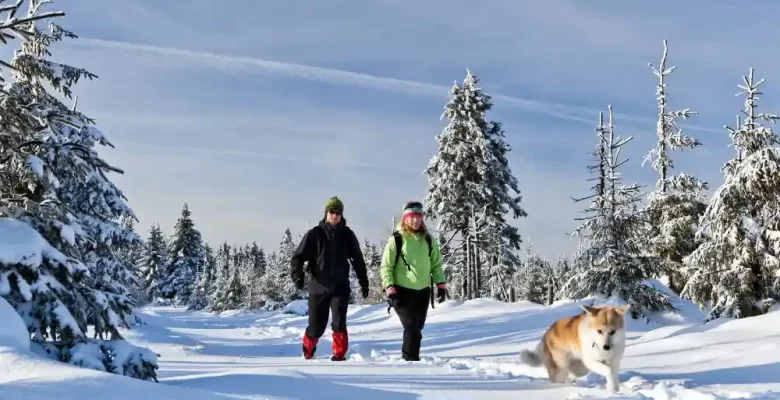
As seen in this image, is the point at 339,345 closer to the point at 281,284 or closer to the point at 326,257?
the point at 326,257

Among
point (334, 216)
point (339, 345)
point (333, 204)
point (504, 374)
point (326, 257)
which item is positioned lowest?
point (504, 374)

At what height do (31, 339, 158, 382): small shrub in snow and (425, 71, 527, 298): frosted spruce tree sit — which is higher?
(425, 71, 527, 298): frosted spruce tree

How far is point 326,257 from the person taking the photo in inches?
330

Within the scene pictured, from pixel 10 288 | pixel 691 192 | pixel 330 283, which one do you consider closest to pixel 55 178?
pixel 10 288

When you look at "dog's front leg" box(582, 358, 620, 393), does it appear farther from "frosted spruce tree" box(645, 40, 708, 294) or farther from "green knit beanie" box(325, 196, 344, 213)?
"frosted spruce tree" box(645, 40, 708, 294)

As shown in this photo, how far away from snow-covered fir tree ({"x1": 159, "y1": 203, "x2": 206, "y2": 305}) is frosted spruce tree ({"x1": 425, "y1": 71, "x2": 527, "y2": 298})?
39.3 metres

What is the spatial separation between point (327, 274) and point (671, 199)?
2164cm

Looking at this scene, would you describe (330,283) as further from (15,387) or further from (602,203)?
(602,203)

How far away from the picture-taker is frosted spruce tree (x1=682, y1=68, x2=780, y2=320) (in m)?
13.6

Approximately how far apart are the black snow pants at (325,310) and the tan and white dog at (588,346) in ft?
9.61

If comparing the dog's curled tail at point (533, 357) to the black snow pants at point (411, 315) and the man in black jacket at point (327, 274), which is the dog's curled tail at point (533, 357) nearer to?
the black snow pants at point (411, 315)

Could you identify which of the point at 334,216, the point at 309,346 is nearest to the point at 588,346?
the point at 334,216

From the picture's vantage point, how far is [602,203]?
712 inches

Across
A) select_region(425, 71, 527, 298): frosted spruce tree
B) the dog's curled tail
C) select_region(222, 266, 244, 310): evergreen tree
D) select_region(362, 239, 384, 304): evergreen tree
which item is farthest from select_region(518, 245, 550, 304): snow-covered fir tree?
the dog's curled tail
